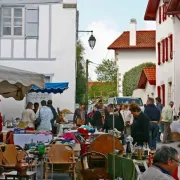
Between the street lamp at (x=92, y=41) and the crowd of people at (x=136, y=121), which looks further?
the street lamp at (x=92, y=41)

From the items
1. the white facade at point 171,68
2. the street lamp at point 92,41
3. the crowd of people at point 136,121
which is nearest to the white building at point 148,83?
the white facade at point 171,68

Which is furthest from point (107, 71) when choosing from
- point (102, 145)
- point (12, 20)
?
point (102, 145)

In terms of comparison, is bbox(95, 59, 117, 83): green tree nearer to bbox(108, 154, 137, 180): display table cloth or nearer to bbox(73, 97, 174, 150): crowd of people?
bbox(73, 97, 174, 150): crowd of people

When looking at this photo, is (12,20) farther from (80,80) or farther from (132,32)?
(132,32)

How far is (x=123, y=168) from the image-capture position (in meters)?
9.23

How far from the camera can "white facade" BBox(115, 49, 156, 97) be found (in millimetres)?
Answer: 60875

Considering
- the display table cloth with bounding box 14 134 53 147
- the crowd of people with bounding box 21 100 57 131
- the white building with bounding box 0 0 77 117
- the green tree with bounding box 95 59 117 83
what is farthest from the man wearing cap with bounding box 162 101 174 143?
the green tree with bounding box 95 59 117 83

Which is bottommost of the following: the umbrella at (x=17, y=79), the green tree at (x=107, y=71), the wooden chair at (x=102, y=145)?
the wooden chair at (x=102, y=145)

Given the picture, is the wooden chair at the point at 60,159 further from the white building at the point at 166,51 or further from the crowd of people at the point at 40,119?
the white building at the point at 166,51

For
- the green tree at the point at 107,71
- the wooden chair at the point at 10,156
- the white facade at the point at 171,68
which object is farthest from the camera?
the green tree at the point at 107,71

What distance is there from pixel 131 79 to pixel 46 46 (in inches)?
1213

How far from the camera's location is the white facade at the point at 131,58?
60.9 metres

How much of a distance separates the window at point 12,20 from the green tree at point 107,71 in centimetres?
2877

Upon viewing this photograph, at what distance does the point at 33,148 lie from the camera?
12.6 meters
